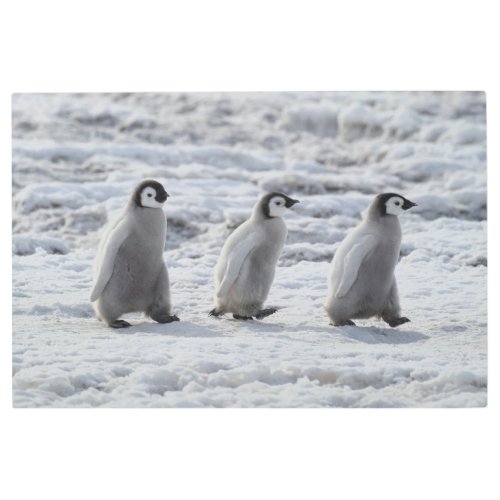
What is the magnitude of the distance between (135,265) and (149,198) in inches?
12.0

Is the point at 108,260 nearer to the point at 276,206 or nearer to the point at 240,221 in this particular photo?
the point at 276,206

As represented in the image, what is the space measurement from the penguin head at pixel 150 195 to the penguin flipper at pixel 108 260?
15cm

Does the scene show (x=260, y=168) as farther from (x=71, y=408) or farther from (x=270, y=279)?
(x=71, y=408)

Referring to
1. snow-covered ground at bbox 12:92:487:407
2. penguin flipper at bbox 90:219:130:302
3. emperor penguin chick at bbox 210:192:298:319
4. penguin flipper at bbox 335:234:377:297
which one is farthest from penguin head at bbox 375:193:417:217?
penguin flipper at bbox 90:219:130:302

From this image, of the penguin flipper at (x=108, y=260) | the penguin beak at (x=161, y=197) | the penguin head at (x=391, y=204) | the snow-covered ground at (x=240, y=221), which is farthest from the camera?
the penguin head at (x=391, y=204)

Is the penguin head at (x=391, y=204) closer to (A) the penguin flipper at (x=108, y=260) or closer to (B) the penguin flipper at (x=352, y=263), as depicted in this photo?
(B) the penguin flipper at (x=352, y=263)

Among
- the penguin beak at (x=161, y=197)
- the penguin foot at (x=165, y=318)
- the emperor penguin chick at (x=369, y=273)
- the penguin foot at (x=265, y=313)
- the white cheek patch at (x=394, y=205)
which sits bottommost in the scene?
the penguin foot at (x=165, y=318)

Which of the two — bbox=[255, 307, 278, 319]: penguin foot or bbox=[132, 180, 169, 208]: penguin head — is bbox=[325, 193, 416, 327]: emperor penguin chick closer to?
bbox=[255, 307, 278, 319]: penguin foot

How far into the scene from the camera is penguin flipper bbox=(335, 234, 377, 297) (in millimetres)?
4961

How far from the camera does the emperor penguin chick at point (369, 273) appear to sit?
4.99m

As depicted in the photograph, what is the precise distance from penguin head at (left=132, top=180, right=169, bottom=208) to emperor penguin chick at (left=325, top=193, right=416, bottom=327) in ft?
2.73

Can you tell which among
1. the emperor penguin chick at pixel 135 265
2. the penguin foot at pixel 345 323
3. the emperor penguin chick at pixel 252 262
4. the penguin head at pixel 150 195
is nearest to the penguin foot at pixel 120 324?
the emperor penguin chick at pixel 135 265

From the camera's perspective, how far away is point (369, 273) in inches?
197
